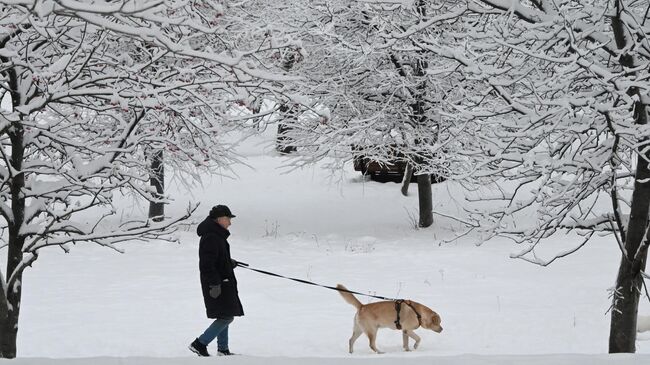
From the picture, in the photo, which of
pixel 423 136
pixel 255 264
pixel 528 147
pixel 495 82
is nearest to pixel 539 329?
pixel 528 147

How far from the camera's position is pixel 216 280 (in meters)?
8.69

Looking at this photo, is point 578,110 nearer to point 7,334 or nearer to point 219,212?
point 219,212

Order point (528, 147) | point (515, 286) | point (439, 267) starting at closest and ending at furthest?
point (528, 147) → point (515, 286) → point (439, 267)

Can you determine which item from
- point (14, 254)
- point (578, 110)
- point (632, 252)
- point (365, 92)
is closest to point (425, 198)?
point (365, 92)

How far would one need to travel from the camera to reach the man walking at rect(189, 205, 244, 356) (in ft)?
28.4

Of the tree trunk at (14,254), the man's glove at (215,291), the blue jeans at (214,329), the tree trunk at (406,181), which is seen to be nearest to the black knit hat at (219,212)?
the man's glove at (215,291)

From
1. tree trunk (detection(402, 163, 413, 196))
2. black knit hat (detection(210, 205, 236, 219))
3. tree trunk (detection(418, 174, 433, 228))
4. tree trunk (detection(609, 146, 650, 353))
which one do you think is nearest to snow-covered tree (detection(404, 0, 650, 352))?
tree trunk (detection(609, 146, 650, 353))

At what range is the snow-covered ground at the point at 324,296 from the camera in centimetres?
946

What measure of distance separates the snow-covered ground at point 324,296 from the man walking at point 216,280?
2.51 feet

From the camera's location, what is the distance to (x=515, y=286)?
42.1 ft

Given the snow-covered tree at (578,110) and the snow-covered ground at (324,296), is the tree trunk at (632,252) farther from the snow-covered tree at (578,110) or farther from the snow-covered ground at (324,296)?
the snow-covered ground at (324,296)

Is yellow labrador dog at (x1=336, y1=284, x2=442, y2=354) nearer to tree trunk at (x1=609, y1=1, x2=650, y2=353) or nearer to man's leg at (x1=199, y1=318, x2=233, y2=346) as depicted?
man's leg at (x1=199, y1=318, x2=233, y2=346)

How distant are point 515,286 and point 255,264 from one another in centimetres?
460

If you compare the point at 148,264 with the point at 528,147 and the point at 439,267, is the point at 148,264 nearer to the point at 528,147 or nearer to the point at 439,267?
the point at 439,267
